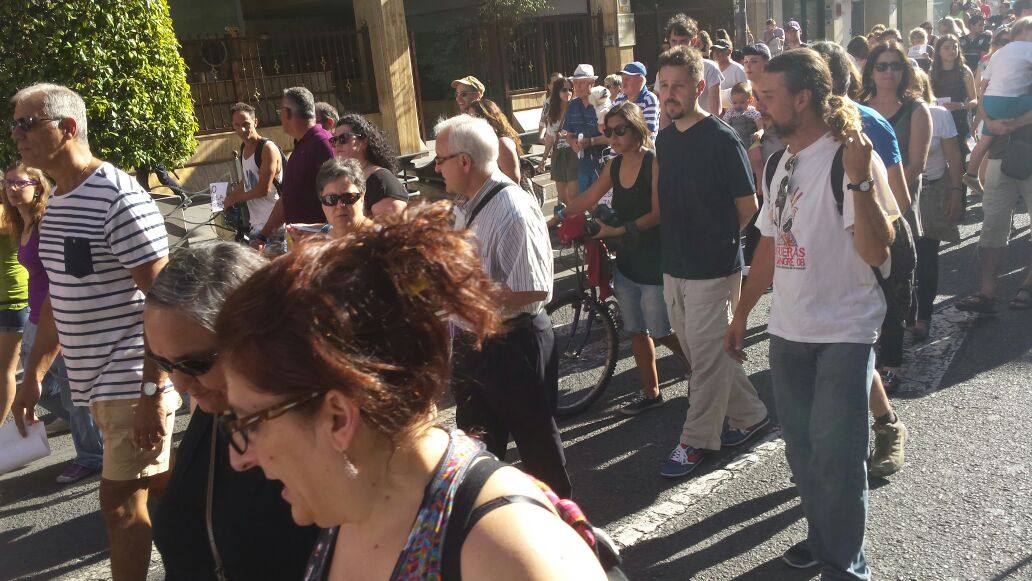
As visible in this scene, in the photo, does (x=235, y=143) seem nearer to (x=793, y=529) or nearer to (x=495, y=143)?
(x=495, y=143)

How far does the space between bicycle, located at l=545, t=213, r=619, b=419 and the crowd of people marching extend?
0.31 m

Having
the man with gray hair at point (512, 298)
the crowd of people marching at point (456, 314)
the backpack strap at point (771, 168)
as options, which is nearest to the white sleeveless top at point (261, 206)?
the crowd of people marching at point (456, 314)

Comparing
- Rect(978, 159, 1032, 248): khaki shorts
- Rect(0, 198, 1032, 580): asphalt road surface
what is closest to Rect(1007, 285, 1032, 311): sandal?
Rect(978, 159, 1032, 248): khaki shorts

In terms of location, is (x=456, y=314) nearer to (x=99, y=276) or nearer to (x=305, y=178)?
(x=99, y=276)

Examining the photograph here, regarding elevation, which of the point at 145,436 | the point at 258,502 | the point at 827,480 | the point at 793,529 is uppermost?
the point at 258,502

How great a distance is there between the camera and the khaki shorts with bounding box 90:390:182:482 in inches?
130

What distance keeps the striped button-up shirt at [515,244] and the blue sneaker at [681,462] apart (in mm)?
1263

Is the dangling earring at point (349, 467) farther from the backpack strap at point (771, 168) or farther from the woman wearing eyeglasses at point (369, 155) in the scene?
the woman wearing eyeglasses at point (369, 155)

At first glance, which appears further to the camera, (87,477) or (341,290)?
(87,477)

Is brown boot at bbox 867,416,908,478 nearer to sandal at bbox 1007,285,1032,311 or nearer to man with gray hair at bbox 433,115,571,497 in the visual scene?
man with gray hair at bbox 433,115,571,497

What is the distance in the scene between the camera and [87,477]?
17.1 feet

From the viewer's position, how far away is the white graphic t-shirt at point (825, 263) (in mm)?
3256

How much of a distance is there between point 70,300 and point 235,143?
9.12 metres

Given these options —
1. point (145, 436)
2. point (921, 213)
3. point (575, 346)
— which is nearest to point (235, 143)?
point (575, 346)
